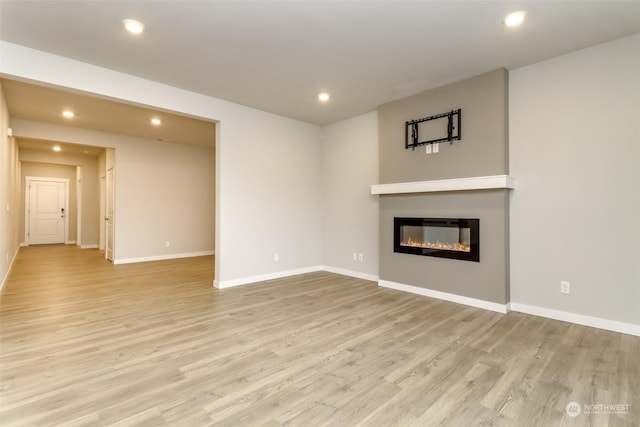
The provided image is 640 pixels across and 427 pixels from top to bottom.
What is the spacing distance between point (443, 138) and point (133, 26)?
3502 mm

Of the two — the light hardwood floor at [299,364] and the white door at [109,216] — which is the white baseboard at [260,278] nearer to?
the light hardwood floor at [299,364]

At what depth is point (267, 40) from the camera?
2.90 metres

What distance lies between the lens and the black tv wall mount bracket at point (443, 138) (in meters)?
3.79

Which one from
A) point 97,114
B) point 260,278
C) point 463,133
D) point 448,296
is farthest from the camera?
point 97,114

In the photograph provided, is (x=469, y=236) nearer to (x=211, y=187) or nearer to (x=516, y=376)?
(x=516, y=376)

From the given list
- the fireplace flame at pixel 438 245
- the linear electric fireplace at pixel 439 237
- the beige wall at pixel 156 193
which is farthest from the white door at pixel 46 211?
the fireplace flame at pixel 438 245

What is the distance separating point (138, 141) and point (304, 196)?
13.5 feet

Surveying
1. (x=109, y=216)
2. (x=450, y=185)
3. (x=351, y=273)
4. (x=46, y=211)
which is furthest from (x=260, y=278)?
(x=46, y=211)

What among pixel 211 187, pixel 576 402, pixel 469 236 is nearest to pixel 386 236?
pixel 469 236

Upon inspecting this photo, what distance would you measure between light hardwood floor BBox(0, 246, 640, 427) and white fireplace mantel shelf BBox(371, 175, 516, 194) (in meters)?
1.41

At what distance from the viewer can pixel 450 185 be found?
12.4 feet

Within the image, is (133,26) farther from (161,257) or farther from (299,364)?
(161,257)

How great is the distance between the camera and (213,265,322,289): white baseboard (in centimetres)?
453

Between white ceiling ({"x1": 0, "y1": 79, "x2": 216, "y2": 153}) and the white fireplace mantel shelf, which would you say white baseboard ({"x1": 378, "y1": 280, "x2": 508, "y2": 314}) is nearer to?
the white fireplace mantel shelf
